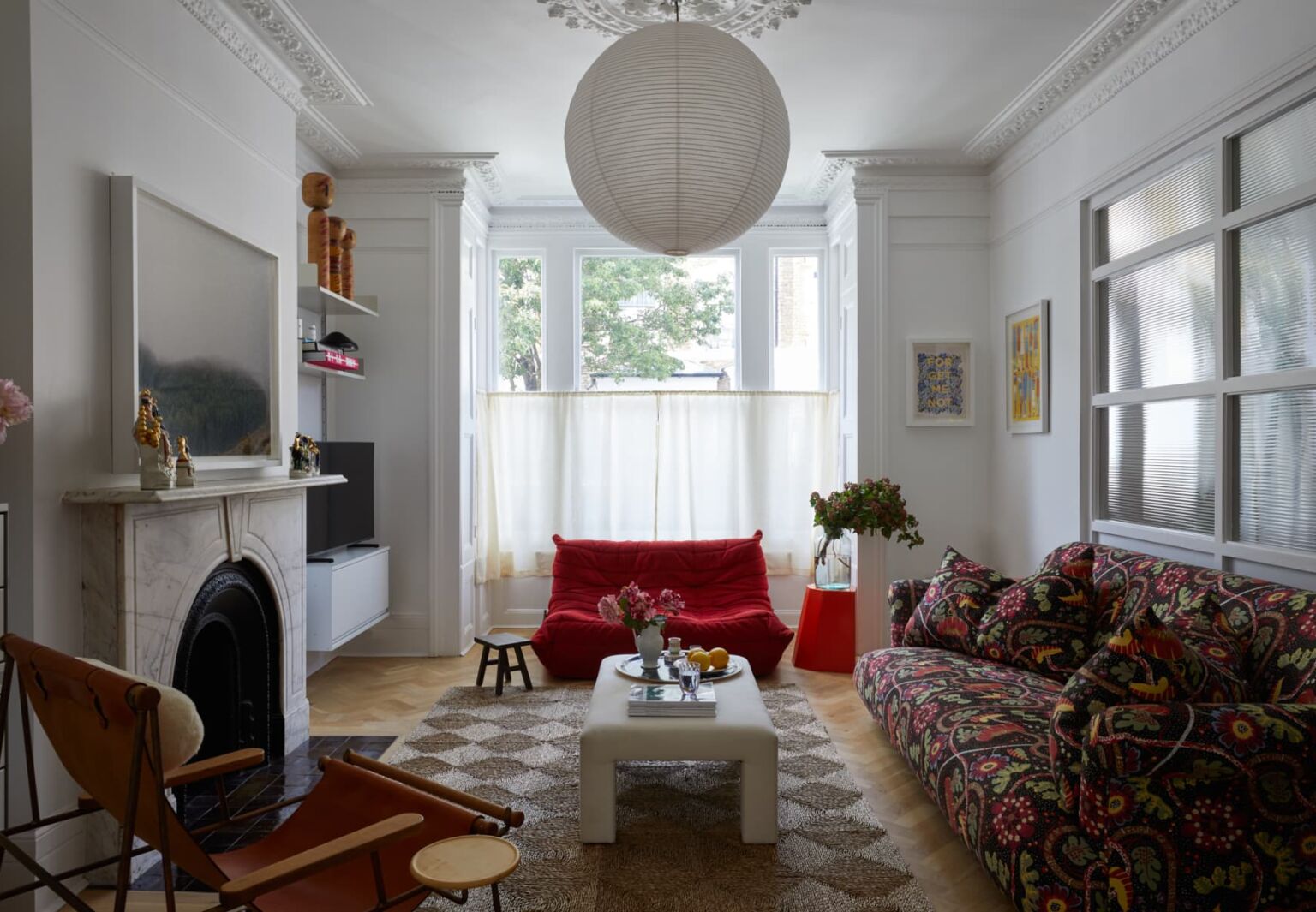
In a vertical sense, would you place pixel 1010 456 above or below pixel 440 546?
above

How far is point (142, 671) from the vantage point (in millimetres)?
2721

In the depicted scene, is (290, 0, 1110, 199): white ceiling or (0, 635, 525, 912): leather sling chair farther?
(290, 0, 1110, 199): white ceiling

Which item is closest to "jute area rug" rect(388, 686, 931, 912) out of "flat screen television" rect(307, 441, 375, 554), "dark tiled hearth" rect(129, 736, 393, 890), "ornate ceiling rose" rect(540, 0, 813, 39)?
"dark tiled hearth" rect(129, 736, 393, 890)

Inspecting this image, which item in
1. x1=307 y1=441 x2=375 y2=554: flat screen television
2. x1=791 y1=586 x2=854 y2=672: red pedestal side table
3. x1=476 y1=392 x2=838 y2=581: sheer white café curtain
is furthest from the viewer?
x1=476 y1=392 x2=838 y2=581: sheer white café curtain

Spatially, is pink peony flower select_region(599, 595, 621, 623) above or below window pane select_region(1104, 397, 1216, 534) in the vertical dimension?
below

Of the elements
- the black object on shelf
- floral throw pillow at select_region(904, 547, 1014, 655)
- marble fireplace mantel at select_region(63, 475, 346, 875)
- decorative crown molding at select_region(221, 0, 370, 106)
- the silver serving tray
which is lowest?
the silver serving tray

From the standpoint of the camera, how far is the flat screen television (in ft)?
15.1

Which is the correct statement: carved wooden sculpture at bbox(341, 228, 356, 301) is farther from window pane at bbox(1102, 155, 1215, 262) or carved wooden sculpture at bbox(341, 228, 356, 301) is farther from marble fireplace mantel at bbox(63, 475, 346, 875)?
window pane at bbox(1102, 155, 1215, 262)

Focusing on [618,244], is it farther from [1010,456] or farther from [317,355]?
[1010,456]

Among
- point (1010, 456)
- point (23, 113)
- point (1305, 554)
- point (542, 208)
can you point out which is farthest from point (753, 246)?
point (23, 113)

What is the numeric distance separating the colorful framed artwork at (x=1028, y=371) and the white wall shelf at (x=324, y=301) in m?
3.70

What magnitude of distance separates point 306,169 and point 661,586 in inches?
127

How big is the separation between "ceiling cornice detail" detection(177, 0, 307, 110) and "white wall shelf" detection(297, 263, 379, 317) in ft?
2.58

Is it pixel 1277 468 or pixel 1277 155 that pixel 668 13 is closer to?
pixel 1277 155
